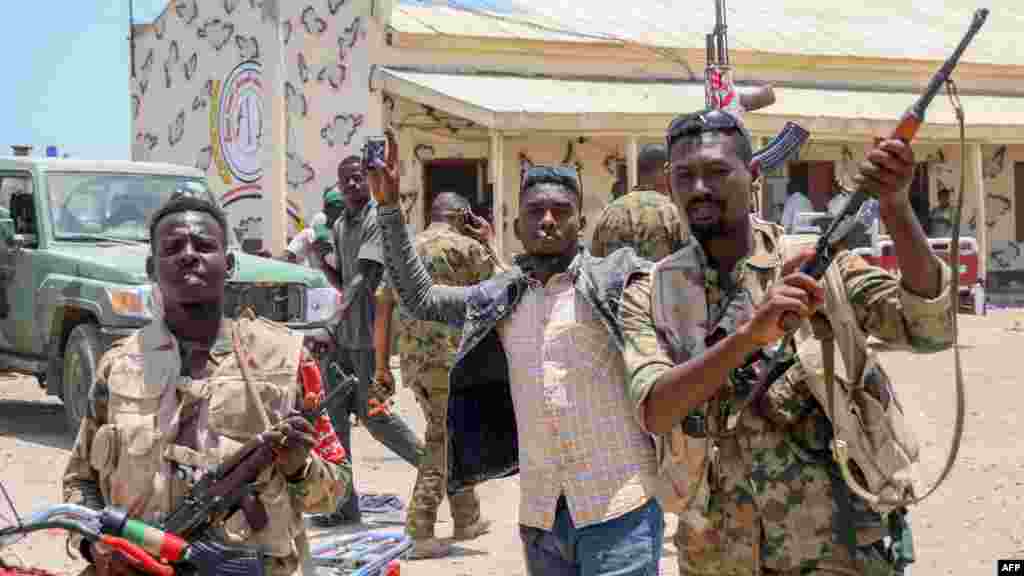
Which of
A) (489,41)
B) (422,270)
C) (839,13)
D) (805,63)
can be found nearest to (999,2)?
(839,13)

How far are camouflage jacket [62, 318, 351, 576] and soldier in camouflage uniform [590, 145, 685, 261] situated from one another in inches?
93.6

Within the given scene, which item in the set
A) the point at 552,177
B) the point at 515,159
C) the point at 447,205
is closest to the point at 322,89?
the point at 515,159

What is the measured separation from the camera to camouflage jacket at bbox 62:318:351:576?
3328mm

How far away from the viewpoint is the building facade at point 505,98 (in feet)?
60.5

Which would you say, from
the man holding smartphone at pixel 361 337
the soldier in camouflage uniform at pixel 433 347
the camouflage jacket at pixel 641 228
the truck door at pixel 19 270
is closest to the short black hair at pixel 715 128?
the camouflage jacket at pixel 641 228

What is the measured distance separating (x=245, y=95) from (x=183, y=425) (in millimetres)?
17914

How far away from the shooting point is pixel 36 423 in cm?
1182

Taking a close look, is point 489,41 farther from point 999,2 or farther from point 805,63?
point 999,2

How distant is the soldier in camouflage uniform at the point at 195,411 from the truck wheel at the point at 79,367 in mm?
6651

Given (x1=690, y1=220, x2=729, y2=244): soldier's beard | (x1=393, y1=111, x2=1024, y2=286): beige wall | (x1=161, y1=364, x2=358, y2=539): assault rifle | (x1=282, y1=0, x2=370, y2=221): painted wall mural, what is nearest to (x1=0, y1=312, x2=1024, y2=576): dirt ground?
(x1=690, y1=220, x2=729, y2=244): soldier's beard

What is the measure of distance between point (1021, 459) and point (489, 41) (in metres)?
11.9

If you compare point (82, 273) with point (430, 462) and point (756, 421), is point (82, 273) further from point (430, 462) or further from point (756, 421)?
point (756, 421)

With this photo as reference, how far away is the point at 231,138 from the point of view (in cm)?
2105

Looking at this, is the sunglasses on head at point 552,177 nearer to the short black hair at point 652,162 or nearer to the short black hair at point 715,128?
the short black hair at point 715,128
